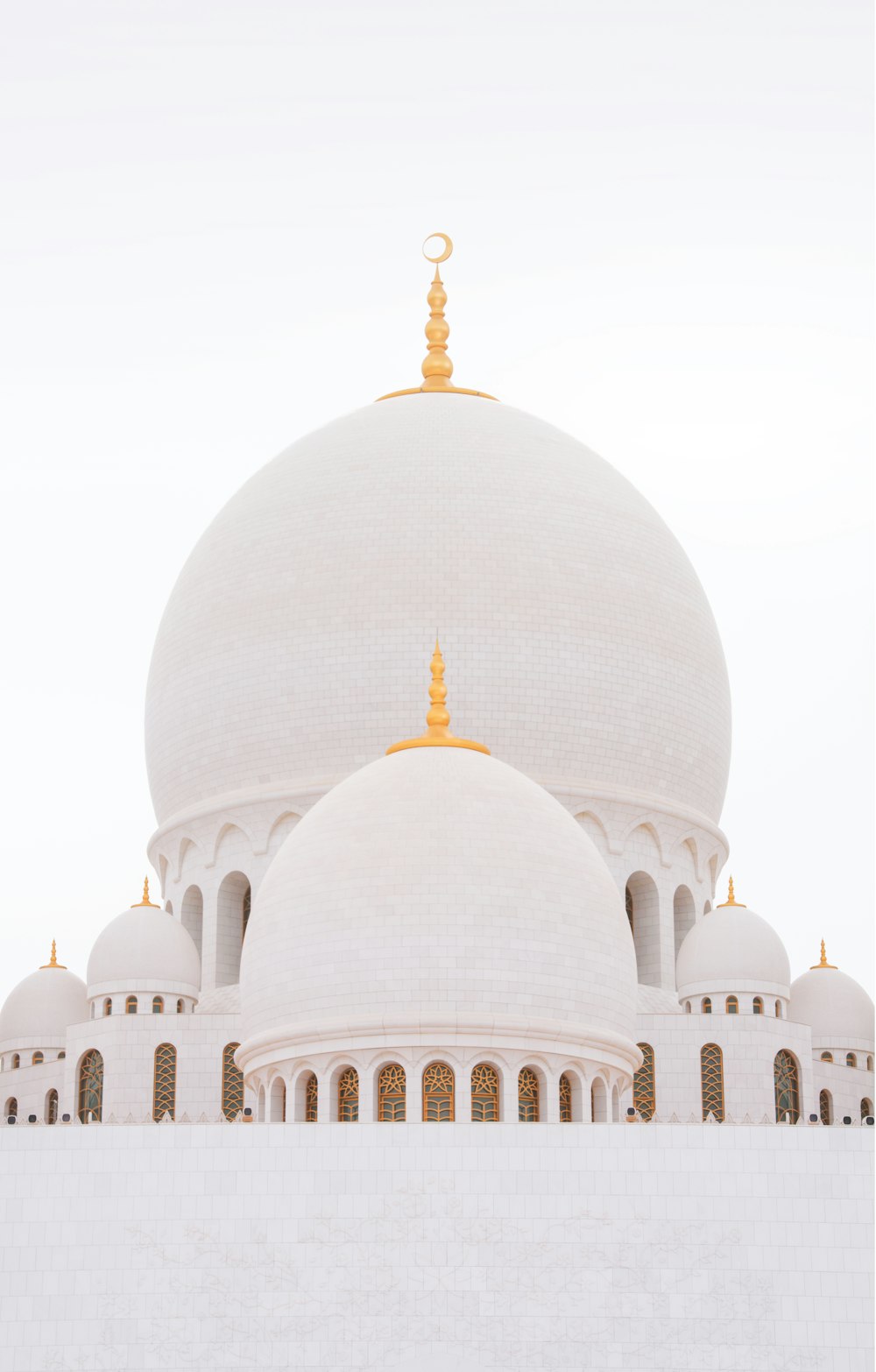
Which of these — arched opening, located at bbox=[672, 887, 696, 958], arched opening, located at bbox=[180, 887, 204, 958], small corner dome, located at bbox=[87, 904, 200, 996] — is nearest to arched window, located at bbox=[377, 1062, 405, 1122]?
small corner dome, located at bbox=[87, 904, 200, 996]

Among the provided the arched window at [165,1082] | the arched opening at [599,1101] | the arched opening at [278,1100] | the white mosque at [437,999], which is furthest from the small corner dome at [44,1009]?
the arched opening at [599,1101]

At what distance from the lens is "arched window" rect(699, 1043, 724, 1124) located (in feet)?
113

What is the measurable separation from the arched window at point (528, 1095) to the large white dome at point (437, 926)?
18.4 inches

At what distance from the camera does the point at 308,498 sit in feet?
128

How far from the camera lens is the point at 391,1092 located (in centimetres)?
2917

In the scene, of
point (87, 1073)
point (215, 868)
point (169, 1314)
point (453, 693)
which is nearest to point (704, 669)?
point (453, 693)

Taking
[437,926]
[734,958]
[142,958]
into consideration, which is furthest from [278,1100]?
[734,958]

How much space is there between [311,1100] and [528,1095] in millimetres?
2822

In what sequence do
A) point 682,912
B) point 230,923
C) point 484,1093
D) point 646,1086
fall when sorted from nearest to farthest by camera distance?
point 484,1093 → point 646,1086 → point 230,923 → point 682,912

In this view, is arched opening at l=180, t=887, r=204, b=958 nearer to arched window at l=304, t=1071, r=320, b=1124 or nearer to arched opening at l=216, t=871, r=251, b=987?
arched opening at l=216, t=871, r=251, b=987

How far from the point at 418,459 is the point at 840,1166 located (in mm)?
15369

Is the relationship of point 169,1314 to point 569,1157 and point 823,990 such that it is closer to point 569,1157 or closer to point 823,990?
point 569,1157

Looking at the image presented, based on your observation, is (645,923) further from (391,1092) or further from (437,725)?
(391,1092)

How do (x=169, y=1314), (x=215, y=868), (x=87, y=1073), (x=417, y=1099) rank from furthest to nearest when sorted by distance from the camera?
(x=215, y=868) → (x=87, y=1073) → (x=417, y=1099) → (x=169, y=1314)
